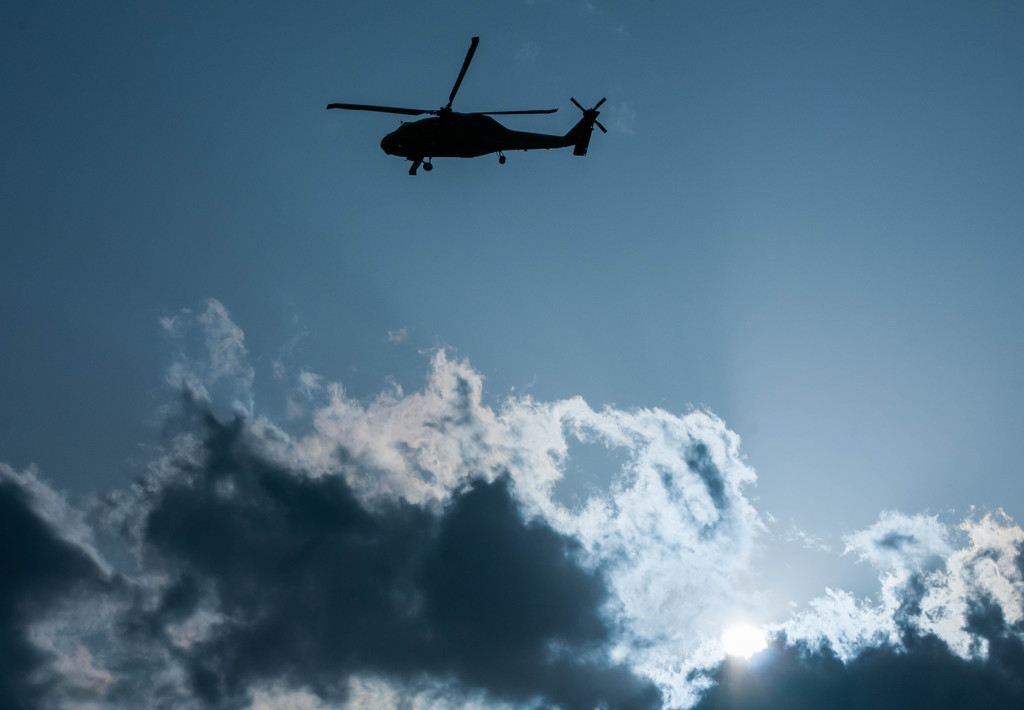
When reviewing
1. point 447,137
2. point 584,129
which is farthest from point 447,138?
point 584,129

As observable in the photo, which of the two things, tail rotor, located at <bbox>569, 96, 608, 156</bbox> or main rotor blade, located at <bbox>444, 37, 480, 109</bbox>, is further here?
tail rotor, located at <bbox>569, 96, 608, 156</bbox>

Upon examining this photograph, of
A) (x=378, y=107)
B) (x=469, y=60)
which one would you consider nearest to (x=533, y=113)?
(x=469, y=60)

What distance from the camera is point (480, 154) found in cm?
5738

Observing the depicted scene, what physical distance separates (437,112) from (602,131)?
1846 cm

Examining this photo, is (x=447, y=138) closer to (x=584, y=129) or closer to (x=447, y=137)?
(x=447, y=137)

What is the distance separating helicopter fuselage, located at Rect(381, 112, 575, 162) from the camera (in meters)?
55.1

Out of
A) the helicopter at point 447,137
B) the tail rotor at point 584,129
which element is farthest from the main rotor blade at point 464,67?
the tail rotor at point 584,129

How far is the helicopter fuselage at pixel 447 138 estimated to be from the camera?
55.1 metres

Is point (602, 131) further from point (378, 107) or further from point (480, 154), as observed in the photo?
point (378, 107)

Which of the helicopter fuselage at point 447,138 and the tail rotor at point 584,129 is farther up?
the tail rotor at point 584,129

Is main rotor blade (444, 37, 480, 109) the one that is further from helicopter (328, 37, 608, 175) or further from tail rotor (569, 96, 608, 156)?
tail rotor (569, 96, 608, 156)

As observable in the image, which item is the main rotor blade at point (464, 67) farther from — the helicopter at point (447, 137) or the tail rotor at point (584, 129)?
the tail rotor at point (584, 129)

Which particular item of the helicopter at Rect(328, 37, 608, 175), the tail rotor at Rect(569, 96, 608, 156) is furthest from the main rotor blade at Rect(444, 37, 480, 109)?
the tail rotor at Rect(569, 96, 608, 156)

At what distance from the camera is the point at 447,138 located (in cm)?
5541
